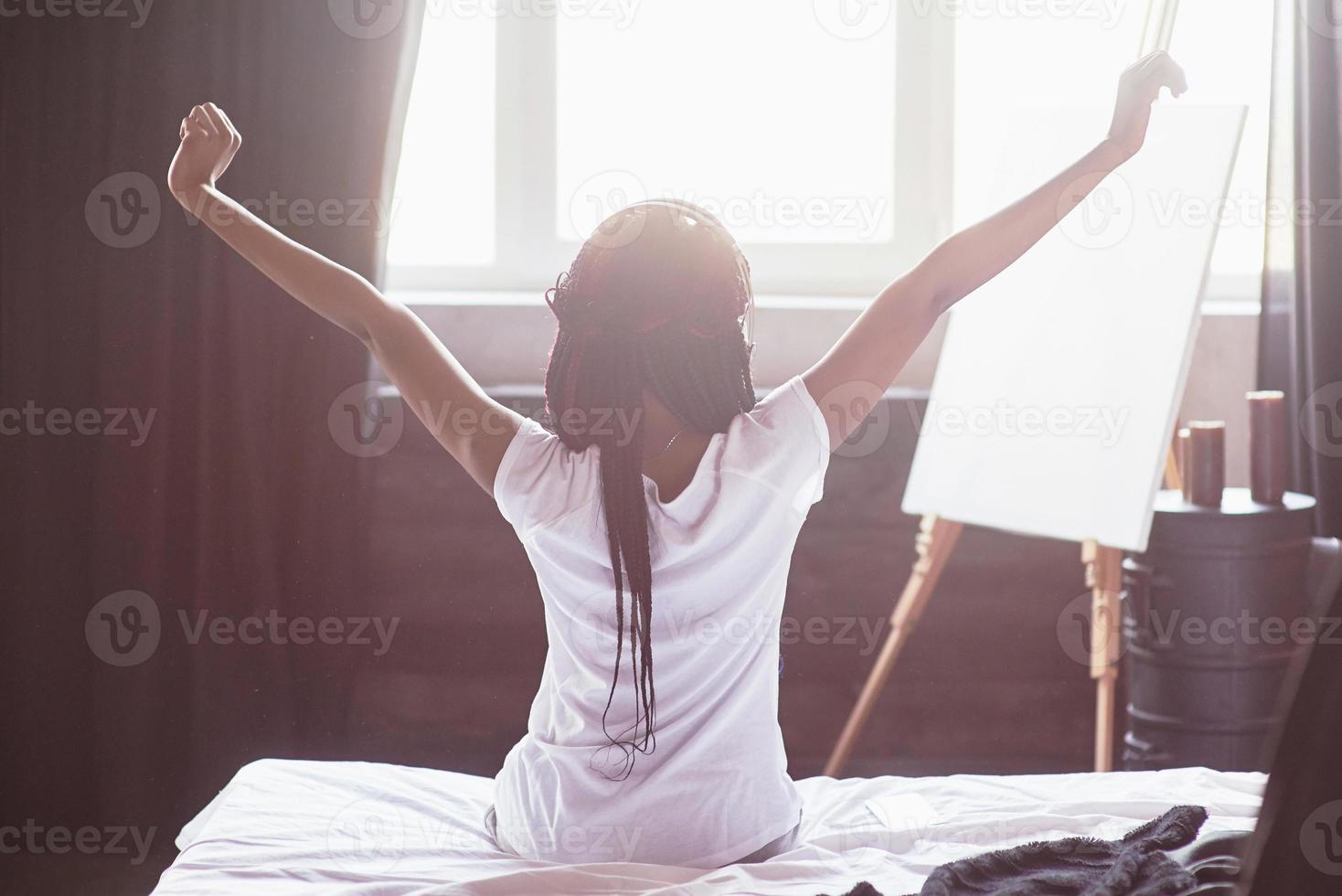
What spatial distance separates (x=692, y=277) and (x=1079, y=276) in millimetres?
1312

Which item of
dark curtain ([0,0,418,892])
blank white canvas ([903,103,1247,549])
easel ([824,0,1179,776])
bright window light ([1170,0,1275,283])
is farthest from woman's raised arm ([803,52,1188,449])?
bright window light ([1170,0,1275,283])

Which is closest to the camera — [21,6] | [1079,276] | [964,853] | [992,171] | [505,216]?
[964,853]

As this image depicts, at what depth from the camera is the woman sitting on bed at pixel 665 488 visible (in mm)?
1146

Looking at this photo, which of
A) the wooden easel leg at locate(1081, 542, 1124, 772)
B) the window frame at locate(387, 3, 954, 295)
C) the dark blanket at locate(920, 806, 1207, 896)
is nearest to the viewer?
the dark blanket at locate(920, 806, 1207, 896)

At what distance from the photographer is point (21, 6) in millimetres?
2596

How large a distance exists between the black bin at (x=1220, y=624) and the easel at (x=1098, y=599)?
87 millimetres

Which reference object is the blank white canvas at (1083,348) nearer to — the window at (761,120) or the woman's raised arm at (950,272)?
the window at (761,120)

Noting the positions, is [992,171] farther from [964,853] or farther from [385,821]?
[385,821]

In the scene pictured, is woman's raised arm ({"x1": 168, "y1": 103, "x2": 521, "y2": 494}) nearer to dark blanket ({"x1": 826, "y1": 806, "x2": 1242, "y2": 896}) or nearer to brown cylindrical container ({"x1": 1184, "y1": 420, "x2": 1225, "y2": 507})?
dark blanket ({"x1": 826, "y1": 806, "x2": 1242, "y2": 896})

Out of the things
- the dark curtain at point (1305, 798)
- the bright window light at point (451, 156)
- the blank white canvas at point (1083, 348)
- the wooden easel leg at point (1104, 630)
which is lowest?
the wooden easel leg at point (1104, 630)

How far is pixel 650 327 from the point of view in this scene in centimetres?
Answer: 120

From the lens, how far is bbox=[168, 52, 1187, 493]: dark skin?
1.20 meters

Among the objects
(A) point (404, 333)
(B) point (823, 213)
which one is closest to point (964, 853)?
(A) point (404, 333)

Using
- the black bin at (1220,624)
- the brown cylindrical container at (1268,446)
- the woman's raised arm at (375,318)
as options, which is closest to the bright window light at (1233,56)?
the brown cylindrical container at (1268,446)
